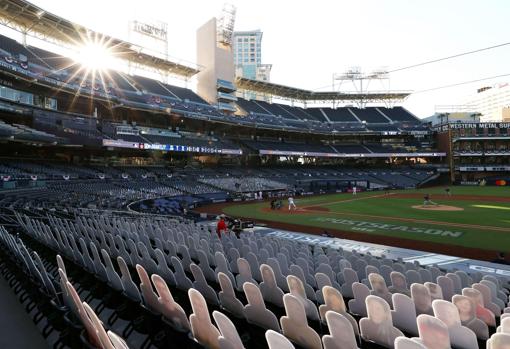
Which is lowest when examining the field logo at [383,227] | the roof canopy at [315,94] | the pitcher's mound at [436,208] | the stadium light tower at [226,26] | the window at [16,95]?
the field logo at [383,227]

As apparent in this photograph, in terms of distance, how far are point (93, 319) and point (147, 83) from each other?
59.5 meters

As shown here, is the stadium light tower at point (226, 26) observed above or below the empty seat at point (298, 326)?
above

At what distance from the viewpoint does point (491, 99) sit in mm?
176375

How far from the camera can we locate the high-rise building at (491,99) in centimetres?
16509

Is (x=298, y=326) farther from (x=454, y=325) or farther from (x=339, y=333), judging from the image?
(x=454, y=325)

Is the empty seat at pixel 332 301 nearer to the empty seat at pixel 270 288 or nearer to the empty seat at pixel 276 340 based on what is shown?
the empty seat at pixel 270 288

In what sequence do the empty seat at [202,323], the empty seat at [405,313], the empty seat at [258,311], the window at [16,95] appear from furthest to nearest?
the window at [16,95]
the empty seat at [405,313]
the empty seat at [258,311]
the empty seat at [202,323]

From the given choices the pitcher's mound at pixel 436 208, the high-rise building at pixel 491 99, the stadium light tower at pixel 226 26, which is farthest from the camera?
the high-rise building at pixel 491 99

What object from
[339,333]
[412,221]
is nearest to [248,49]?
[412,221]

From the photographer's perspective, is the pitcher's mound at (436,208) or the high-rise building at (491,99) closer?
the pitcher's mound at (436,208)

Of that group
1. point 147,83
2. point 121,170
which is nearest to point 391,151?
point 147,83

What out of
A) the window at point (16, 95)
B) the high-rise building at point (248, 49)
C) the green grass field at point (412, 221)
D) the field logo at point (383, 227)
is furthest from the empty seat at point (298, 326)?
the high-rise building at point (248, 49)

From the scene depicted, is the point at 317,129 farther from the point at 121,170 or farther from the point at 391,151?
the point at 121,170

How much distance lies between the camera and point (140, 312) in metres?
4.73
